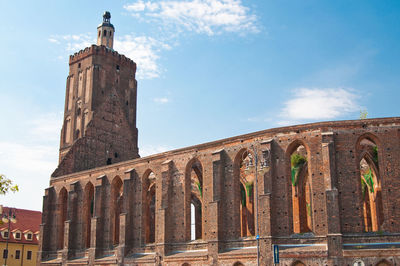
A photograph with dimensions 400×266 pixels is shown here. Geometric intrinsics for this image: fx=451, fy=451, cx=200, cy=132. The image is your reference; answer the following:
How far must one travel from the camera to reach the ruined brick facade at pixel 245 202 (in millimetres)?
23906

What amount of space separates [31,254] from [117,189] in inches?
825

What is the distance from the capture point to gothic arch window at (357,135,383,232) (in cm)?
2619

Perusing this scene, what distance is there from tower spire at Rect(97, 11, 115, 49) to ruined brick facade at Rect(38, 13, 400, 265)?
12104 millimetres

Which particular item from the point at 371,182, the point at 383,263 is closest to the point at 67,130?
the point at 371,182

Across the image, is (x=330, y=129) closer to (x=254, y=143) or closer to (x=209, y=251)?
(x=254, y=143)

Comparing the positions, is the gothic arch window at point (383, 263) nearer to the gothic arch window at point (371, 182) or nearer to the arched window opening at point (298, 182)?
the gothic arch window at point (371, 182)

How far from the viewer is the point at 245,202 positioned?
3553 centimetres

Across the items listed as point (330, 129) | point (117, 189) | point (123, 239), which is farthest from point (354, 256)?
point (117, 189)

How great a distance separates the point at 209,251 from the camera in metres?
27.3

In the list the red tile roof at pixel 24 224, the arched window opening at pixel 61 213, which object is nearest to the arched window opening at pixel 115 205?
the arched window opening at pixel 61 213

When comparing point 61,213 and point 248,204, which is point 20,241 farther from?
point 248,204

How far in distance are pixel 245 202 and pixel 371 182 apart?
33.5 feet

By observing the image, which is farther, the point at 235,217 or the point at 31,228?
the point at 31,228

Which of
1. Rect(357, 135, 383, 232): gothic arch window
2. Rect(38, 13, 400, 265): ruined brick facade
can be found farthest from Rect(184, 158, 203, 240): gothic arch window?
Rect(357, 135, 383, 232): gothic arch window
